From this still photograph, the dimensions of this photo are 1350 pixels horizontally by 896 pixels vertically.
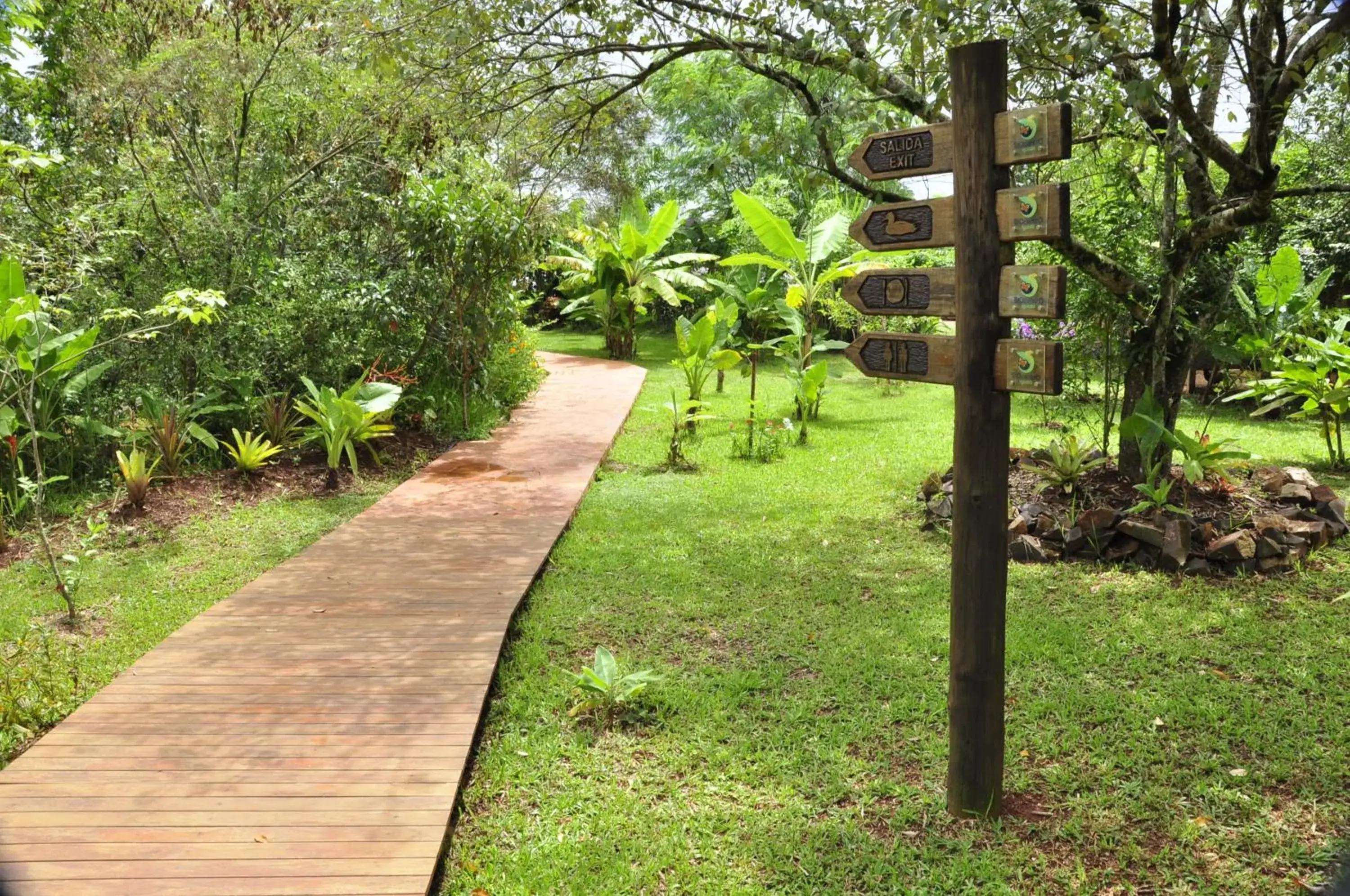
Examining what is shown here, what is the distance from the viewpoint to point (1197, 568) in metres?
5.64

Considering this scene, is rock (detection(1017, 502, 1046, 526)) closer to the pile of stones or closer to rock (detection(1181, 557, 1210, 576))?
the pile of stones

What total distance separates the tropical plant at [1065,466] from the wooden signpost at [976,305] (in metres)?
3.59

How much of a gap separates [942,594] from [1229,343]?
679 centimetres

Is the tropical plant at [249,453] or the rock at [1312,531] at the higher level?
the tropical plant at [249,453]

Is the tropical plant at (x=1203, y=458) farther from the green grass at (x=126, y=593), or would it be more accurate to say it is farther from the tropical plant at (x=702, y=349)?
the green grass at (x=126, y=593)

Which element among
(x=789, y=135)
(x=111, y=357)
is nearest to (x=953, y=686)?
(x=789, y=135)

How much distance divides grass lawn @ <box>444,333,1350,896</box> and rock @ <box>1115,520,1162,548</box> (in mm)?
264

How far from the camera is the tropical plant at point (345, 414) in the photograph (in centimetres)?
794

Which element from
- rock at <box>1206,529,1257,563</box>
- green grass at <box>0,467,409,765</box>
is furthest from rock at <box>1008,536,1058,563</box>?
green grass at <box>0,467,409,765</box>

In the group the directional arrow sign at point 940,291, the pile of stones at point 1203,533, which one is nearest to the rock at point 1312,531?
the pile of stones at point 1203,533

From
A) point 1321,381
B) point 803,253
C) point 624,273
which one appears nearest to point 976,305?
point 1321,381

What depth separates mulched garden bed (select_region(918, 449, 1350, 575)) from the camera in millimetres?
5652

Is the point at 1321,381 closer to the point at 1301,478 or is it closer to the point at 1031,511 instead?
the point at 1301,478

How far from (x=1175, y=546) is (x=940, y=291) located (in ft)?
11.2
